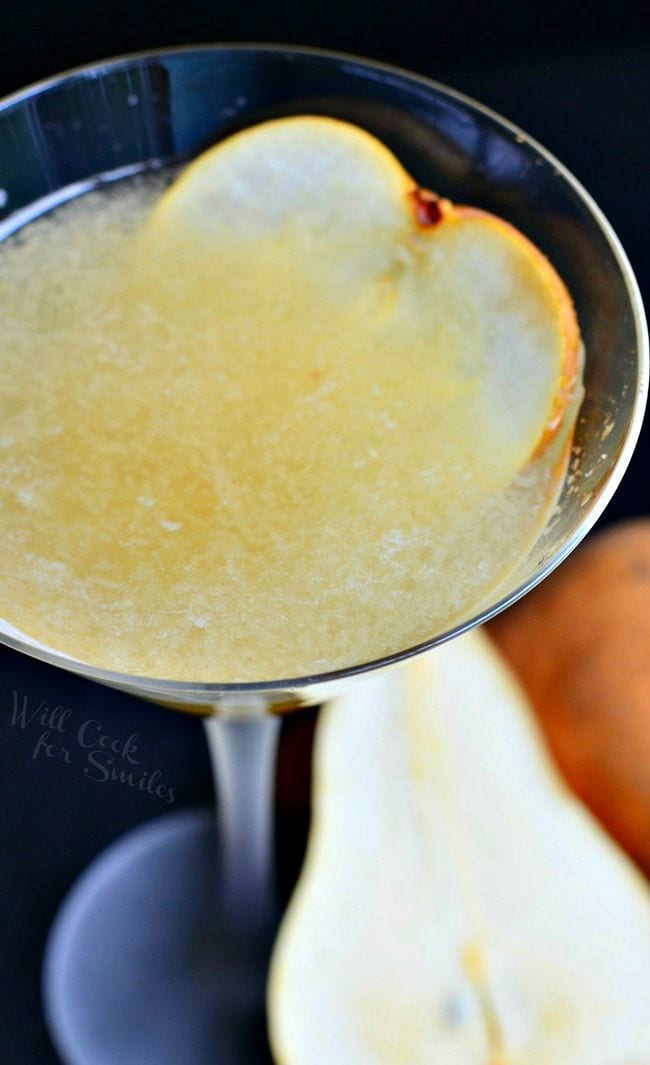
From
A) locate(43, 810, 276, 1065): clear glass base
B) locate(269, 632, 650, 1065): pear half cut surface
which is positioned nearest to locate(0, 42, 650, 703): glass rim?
locate(269, 632, 650, 1065): pear half cut surface

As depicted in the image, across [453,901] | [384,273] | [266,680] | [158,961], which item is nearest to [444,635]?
[266,680]

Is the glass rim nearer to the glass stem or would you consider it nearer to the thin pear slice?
the thin pear slice

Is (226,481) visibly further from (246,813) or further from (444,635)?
(246,813)

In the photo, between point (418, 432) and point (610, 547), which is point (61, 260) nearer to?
point (418, 432)

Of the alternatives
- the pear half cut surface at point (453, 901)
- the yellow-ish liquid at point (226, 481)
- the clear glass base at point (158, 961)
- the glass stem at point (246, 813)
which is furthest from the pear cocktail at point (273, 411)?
the clear glass base at point (158, 961)

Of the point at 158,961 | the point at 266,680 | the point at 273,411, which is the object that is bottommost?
the point at 158,961
